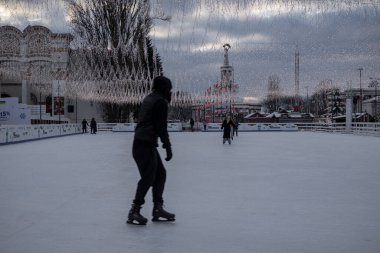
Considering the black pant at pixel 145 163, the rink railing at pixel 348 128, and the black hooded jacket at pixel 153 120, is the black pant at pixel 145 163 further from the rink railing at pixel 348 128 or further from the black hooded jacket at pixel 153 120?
the rink railing at pixel 348 128

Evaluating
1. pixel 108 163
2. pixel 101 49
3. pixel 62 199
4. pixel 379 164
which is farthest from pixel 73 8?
pixel 62 199

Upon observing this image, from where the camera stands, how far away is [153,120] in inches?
203

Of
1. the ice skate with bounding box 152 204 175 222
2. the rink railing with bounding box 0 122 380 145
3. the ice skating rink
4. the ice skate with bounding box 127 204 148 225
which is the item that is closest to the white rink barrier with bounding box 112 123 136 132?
the rink railing with bounding box 0 122 380 145

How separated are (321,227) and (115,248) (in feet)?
6.93

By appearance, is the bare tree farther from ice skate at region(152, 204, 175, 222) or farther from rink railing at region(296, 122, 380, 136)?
ice skate at region(152, 204, 175, 222)

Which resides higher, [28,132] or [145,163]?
[145,163]

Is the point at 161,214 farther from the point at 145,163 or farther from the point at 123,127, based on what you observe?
the point at 123,127

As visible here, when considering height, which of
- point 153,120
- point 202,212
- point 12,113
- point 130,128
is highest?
point 12,113

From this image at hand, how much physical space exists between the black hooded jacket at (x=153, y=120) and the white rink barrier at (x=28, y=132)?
19.3 m

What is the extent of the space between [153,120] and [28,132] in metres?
23.7

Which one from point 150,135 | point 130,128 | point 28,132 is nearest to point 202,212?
point 150,135

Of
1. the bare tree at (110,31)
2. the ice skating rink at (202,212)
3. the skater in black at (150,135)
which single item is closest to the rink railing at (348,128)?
the bare tree at (110,31)

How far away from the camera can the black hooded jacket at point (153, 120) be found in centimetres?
511

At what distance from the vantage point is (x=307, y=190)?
7.95 metres
